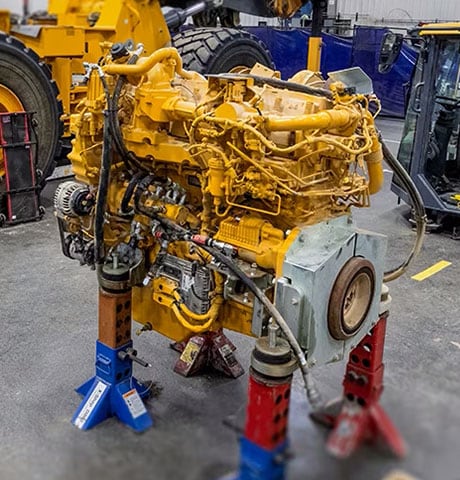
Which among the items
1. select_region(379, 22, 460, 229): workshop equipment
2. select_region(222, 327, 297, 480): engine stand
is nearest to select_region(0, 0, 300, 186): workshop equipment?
select_region(379, 22, 460, 229): workshop equipment

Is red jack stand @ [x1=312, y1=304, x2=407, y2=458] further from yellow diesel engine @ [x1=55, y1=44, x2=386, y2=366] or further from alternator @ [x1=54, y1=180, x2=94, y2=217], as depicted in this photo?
alternator @ [x1=54, y1=180, x2=94, y2=217]

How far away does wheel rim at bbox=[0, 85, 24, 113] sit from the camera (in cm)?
582

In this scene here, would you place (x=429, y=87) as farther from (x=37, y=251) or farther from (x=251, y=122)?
(x=251, y=122)

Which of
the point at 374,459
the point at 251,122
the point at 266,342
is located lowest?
the point at 266,342

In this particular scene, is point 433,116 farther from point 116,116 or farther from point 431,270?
point 116,116

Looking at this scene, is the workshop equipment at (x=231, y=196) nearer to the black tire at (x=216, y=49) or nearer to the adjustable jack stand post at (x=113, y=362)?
the adjustable jack stand post at (x=113, y=362)

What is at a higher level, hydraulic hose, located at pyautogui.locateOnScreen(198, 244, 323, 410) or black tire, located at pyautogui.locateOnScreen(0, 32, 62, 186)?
black tire, located at pyautogui.locateOnScreen(0, 32, 62, 186)

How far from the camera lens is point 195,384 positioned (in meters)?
3.29

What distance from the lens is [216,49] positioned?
263 inches

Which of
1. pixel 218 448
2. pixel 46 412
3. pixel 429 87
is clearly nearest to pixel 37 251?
pixel 46 412

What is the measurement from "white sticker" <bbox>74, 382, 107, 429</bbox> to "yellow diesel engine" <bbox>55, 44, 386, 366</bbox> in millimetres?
418

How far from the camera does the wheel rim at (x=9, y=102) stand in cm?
582

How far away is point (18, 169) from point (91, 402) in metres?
3.58

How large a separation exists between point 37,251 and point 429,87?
13.3 ft
